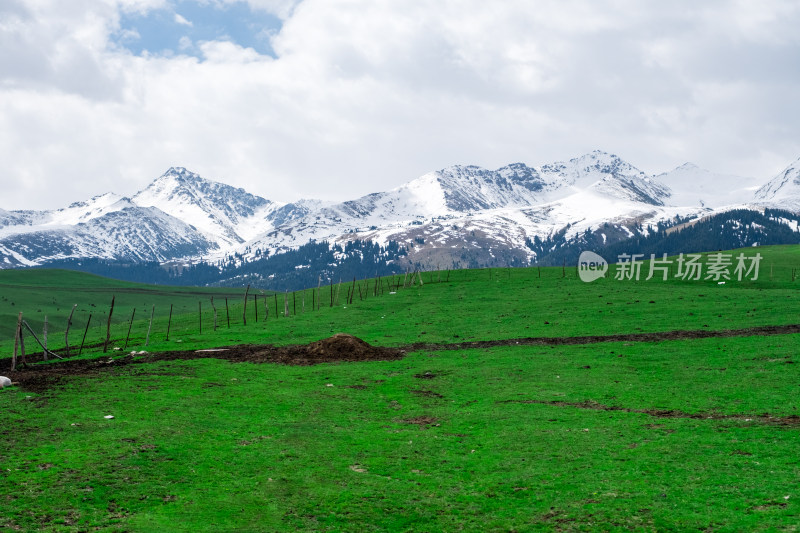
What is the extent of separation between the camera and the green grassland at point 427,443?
16344mm

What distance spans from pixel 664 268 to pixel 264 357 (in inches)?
2852

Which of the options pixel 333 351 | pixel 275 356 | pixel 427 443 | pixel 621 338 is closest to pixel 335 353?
pixel 333 351

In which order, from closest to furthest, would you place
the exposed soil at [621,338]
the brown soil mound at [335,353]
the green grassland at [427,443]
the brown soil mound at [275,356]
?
the green grassland at [427,443] < the brown soil mound at [275,356] < the brown soil mound at [335,353] < the exposed soil at [621,338]

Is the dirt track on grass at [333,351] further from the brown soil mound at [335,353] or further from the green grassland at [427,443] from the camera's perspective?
the green grassland at [427,443]

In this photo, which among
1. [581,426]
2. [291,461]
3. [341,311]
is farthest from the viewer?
[341,311]

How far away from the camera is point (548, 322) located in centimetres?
6006

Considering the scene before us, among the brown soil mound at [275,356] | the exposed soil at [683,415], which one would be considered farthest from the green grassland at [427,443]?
the brown soil mound at [275,356]

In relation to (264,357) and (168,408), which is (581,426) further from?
(264,357)

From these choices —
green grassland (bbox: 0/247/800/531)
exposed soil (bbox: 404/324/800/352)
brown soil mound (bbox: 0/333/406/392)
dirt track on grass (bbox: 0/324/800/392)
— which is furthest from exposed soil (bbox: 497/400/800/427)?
exposed soil (bbox: 404/324/800/352)

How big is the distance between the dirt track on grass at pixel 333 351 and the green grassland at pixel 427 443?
2.07 meters

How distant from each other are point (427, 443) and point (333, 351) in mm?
23003

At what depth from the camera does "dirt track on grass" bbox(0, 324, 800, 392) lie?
141 feet

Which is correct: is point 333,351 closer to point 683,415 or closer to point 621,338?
point 621,338

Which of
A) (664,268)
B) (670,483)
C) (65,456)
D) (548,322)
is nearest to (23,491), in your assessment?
(65,456)
